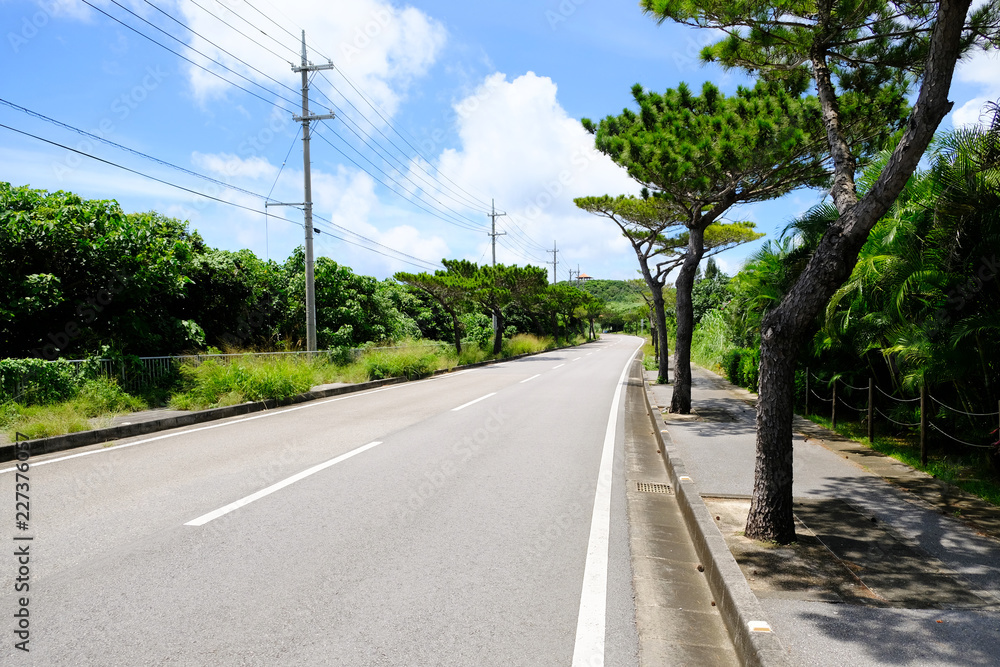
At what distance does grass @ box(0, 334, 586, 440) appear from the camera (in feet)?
28.2

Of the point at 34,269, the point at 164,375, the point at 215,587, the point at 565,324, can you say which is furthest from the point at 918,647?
the point at 565,324

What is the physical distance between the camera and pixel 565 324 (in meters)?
68.6

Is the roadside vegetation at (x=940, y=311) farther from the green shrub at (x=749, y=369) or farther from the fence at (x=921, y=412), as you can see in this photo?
the green shrub at (x=749, y=369)

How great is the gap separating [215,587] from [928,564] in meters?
4.76

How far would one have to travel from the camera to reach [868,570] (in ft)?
13.0

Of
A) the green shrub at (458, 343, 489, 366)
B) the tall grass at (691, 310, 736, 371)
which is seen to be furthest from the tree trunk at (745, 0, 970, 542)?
the green shrub at (458, 343, 489, 366)

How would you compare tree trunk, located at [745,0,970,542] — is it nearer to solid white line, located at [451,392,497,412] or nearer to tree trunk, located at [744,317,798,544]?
tree trunk, located at [744,317,798,544]

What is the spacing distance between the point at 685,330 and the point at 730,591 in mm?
8706

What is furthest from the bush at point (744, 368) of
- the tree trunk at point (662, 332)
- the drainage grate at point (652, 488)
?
the drainage grate at point (652, 488)

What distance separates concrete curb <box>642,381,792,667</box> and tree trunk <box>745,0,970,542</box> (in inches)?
17.2

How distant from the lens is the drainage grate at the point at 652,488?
644 cm

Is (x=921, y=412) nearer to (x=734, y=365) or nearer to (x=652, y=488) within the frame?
(x=652, y=488)

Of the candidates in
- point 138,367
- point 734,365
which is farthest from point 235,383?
point 734,365

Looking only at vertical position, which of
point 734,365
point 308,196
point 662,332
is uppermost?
point 308,196
